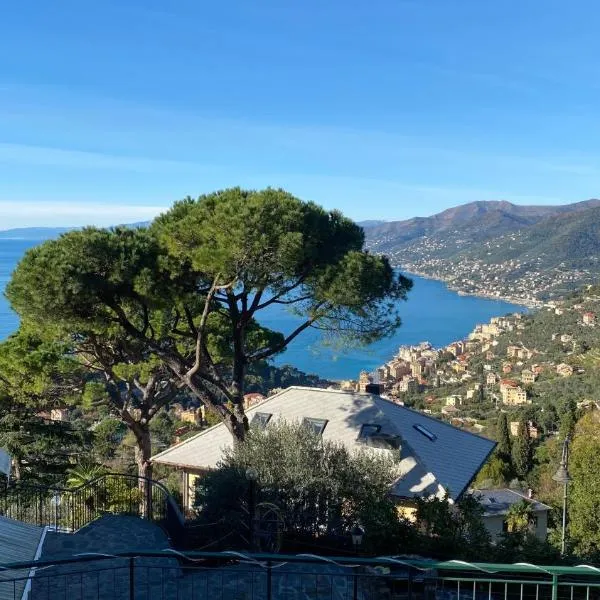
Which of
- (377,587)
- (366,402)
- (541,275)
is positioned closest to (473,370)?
(541,275)

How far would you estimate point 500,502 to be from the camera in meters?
17.6

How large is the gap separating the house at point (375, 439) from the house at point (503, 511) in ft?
7.18

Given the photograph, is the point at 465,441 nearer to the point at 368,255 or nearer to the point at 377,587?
the point at 368,255

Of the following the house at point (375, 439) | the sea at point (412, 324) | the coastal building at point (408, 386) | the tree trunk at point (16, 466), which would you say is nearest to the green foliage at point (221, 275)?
the house at point (375, 439)

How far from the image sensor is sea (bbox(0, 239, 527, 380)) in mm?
87000

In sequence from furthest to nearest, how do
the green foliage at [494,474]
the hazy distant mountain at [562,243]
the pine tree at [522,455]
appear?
→ 1. the hazy distant mountain at [562,243]
2. the pine tree at [522,455]
3. the green foliage at [494,474]

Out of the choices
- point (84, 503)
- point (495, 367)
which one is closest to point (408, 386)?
point (495, 367)

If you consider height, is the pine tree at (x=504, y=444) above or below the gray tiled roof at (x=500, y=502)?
below

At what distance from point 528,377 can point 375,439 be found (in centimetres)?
6670

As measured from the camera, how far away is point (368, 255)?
9.57m

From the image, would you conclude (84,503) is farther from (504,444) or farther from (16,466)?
(504,444)

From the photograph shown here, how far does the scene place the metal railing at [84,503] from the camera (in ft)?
30.0

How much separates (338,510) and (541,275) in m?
155

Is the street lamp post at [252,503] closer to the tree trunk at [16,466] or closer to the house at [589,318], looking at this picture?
the tree trunk at [16,466]
